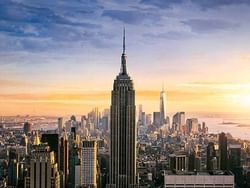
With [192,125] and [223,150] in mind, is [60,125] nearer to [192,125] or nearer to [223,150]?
[192,125]

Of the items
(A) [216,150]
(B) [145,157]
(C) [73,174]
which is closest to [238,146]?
(A) [216,150]

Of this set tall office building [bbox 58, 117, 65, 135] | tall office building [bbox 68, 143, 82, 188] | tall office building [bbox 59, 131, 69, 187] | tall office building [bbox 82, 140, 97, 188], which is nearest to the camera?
tall office building [bbox 58, 117, 65, 135]

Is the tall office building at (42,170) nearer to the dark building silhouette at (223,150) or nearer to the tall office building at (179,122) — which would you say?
the tall office building at (179,122)

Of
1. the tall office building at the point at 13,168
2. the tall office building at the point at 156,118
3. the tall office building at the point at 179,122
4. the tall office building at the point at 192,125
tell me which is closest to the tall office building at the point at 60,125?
the tall office building at the point at 13,168

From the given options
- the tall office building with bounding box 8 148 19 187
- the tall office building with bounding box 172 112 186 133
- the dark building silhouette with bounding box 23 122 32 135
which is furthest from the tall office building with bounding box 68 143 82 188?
the tall office building with bounding box 172 112 186 133

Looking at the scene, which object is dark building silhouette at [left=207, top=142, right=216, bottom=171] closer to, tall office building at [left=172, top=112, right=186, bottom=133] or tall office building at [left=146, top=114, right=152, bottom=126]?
tall office building at [left=172, top=112, right=186, bottom=133]
